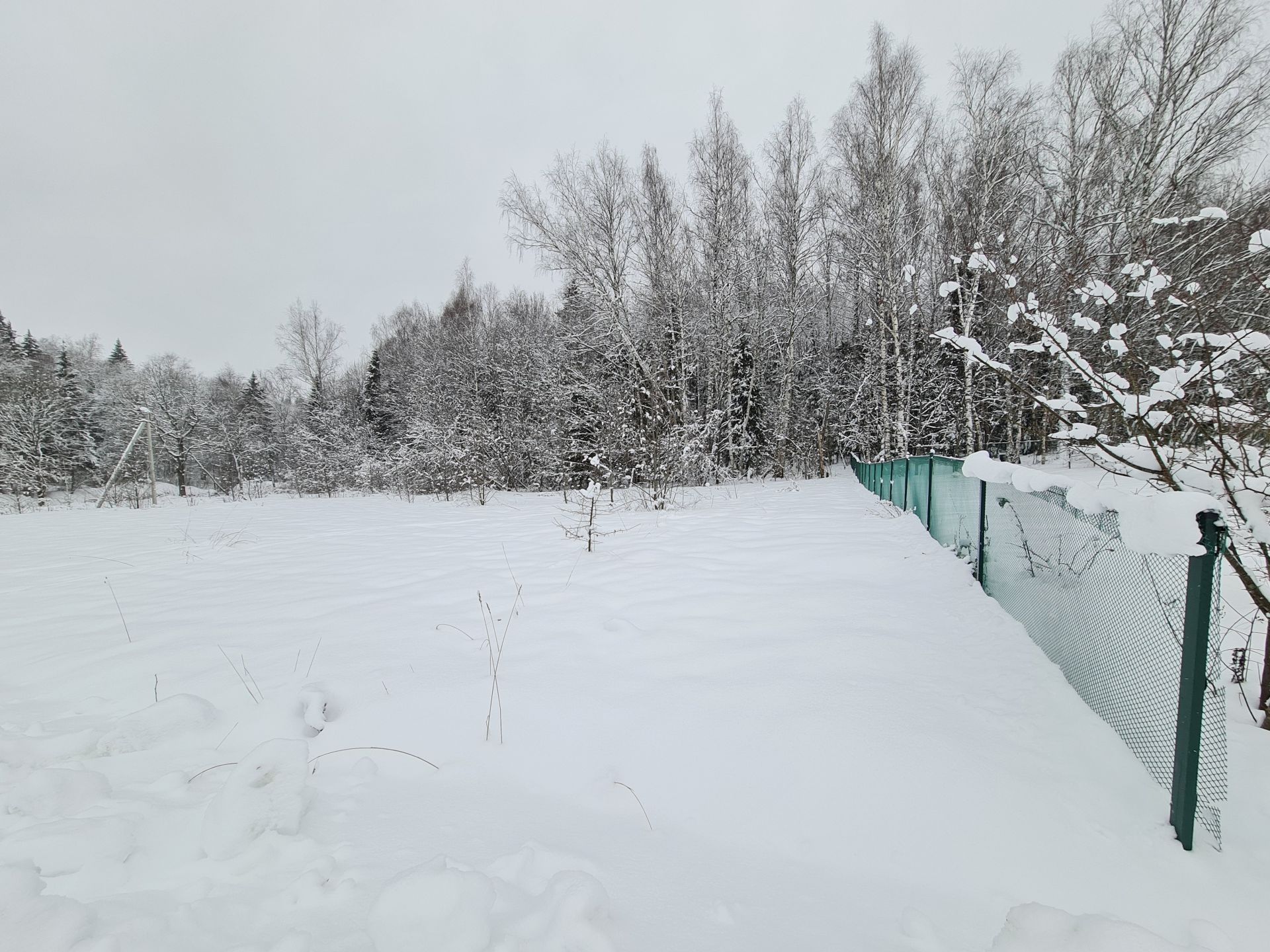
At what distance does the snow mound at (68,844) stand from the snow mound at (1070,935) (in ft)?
7.29

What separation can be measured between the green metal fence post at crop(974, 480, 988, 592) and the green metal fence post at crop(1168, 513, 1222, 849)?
2.27m

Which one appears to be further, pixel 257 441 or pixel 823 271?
pixel 257 441

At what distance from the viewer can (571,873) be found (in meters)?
1.33

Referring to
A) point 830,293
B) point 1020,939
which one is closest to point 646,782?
point 1020,939

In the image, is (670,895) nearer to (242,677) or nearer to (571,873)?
(571,873)

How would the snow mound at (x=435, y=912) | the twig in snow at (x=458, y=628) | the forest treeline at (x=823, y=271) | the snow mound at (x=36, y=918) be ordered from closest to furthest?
the snow mound at (x=36, y=918)
the snow mound at (x=435, y=912)
the twig in snow at (x=458, y=628)
the forest treeline at (x=823, y=271)

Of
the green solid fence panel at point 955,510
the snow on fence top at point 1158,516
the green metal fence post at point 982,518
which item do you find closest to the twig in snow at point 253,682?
the snow on fence top at point 1158,516

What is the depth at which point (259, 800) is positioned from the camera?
1464 mm

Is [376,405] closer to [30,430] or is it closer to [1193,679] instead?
[30,430]

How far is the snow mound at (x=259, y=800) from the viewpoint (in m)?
1.38

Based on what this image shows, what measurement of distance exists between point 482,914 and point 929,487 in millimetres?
5592

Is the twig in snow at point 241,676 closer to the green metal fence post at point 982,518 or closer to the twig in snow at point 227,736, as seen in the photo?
the twig in snow at point 227,736

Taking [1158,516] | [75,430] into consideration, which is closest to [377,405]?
[75,430]

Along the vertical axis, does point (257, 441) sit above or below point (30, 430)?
above
